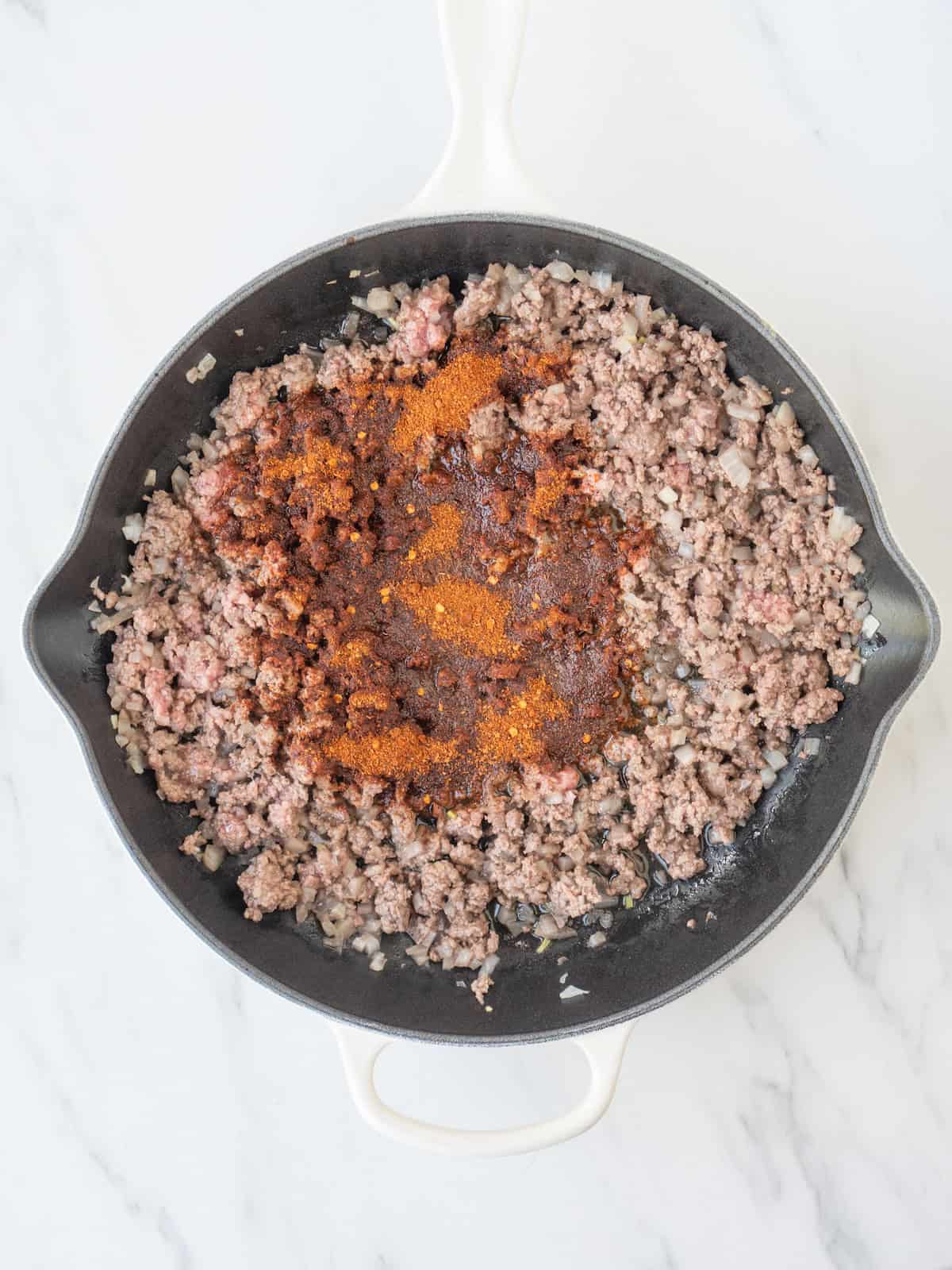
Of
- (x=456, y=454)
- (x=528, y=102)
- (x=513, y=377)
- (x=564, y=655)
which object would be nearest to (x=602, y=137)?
(x=528, y=102)

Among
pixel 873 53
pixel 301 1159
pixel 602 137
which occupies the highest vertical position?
pixel 873 53

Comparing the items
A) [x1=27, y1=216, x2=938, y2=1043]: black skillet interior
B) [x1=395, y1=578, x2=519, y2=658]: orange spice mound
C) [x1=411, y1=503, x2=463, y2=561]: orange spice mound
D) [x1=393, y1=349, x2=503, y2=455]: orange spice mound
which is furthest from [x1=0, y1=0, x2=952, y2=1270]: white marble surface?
[x1=395, y1=578, x2=519, y2=658]: orange spice mound

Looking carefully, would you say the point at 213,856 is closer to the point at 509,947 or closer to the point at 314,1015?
the point at 314,1015

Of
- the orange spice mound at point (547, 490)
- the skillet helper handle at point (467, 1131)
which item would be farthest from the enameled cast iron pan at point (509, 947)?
the orange spice mound at point (547, 490)

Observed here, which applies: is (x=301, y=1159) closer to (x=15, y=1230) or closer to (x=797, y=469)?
(x=15, y=1230)

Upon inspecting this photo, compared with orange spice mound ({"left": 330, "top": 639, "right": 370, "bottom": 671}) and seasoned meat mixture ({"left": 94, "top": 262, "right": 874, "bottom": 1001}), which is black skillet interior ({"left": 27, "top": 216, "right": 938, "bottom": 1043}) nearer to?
seasoned meat mixture ({"left": 94, "top": 262, "right": 874, "bottom": 1001})

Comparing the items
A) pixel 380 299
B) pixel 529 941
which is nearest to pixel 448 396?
pixel 380 299
